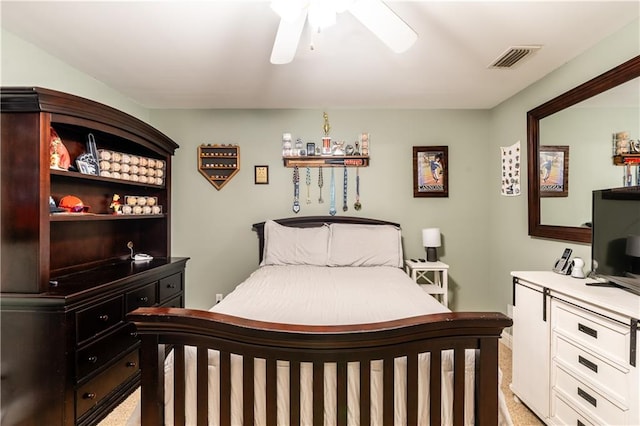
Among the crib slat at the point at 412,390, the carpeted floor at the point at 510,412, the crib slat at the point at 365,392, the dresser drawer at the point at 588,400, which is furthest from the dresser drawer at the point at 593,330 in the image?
the crib slat at the point at 365,392

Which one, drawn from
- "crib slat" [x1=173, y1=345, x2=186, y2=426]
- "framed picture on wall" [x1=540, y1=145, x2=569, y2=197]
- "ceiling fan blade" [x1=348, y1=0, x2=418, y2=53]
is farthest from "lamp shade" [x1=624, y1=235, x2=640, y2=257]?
"crib slat" [x1=173, y1=345, x2=186, y2=426]

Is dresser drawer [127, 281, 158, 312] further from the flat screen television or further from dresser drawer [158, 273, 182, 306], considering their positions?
the flat screen television

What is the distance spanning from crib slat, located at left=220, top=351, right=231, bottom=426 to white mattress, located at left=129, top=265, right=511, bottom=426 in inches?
1.6

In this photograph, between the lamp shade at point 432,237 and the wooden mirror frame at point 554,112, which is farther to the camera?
the lamp shade at point 432,237

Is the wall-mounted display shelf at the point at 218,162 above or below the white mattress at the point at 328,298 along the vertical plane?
above

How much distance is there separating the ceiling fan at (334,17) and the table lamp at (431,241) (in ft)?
6.79

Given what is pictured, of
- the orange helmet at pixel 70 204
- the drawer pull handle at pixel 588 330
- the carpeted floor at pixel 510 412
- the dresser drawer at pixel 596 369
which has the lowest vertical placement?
the carpeted floor at pixel 510 412

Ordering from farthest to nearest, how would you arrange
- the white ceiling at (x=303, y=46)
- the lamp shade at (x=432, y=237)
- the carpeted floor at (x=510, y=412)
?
the lamp shade at (x=432, y=237)
the carpeted floor at (x=510, y=412)
the white ceiling at (x=303, y=46)

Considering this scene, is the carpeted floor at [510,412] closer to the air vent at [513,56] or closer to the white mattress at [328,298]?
the white mattress at [328,298]

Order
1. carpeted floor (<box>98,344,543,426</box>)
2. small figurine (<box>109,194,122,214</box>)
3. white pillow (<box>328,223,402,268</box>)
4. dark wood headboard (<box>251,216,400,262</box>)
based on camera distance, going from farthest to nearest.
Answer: dark wood headboard (<box>251,216,400,262</box>) < white pillow (<box>328,223,402,268</box>) < small figurine (<box>109,194,122,214</box>) < carpeted floor (<box>98,344,543,426</box>)

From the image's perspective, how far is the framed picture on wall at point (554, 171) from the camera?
242 centimetres

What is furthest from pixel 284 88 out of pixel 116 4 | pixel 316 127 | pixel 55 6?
pixel 55 6

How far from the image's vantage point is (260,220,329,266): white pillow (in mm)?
3088

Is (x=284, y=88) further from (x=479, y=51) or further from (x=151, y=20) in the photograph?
(x=479, y=51)
